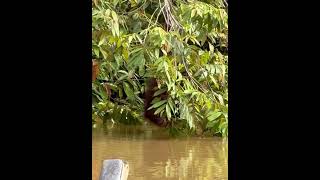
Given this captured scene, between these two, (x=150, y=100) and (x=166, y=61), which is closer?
(x=166, y=61)

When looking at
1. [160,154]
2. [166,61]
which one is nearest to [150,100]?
[160,154]

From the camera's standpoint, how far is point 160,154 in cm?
477

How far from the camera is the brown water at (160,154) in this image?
4.07 meters

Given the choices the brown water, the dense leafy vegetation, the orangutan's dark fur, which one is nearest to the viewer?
the brown water

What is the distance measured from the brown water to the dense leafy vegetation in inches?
6.5

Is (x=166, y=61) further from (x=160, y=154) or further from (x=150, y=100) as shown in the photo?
(x=150, y=100)

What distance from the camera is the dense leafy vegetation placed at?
13.8 feet

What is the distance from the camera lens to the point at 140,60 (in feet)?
13.6

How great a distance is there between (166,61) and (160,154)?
2.97ft

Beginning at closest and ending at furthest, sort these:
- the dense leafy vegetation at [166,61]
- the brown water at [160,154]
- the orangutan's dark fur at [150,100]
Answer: the brown water at [160,154] → the dense leafy vegetation at [166,61] → the orangutan's dark fur at [150,100]

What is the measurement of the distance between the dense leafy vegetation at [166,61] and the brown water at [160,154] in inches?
6.5
